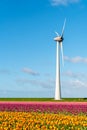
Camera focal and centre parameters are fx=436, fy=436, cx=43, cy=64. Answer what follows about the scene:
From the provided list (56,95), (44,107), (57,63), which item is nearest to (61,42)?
(57,63)

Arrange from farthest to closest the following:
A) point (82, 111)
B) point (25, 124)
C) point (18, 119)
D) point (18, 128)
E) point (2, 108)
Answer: point (2, 108), point (82, 111), point (18, 119), point (25, 124), point (18, 128)

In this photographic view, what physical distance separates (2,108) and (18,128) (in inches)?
604

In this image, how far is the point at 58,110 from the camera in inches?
1106

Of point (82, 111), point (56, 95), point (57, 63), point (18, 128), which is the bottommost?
point (18, 128)

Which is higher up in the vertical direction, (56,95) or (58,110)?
(56,95)

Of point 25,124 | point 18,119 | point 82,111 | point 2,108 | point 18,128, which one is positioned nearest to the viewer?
point 18,128

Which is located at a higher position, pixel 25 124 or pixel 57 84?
pixel 57 84

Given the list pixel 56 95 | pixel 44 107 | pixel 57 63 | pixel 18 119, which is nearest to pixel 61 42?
pixel 57 63

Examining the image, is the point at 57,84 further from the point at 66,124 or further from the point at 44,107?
the point at 66,124

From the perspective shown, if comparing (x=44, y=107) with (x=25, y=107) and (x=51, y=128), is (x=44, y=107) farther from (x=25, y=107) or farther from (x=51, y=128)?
(x=51, y=128)

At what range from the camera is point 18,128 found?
13930 mm

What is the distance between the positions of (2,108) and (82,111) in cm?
550

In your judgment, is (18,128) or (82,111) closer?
(18,128)

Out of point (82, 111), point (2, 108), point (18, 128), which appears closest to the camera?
point (18, 128)
